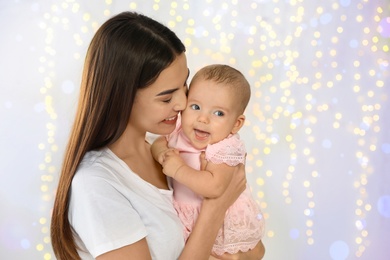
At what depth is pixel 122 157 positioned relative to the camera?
1642 mm

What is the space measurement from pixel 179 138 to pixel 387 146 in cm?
177

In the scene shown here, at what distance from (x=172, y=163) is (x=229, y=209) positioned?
269 mm

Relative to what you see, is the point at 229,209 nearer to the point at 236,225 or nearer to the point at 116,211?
the point at 236,225

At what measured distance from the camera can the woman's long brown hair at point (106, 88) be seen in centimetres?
152

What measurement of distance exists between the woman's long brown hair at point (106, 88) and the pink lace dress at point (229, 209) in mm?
283

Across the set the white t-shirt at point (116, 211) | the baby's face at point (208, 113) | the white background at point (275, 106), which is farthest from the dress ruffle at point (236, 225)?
the white background at point (275, 106)

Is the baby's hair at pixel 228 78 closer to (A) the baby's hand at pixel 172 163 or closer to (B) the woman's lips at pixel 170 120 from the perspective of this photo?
(B) the woman's lips at pixel 170 120

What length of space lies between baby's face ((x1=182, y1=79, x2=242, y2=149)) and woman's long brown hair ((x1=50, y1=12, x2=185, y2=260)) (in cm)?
18

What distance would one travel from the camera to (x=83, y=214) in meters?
1.43

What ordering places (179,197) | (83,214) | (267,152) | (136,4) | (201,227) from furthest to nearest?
1. (267,152)
2. (136,4)
3. (179,197)
4. (201,227)
5. (83,214)

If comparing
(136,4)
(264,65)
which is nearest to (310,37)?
(264,65)

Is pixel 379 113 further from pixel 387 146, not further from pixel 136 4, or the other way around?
pixel 136 4

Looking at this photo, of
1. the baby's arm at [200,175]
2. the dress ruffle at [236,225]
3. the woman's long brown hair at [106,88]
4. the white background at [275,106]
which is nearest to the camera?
the woman's long brown hair at [106,88]

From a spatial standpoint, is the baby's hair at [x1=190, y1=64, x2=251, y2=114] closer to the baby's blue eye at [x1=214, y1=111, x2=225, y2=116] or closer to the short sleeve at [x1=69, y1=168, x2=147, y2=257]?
the baby's blue eye at [x1=214, y1=111, x2=225, y2=116]
